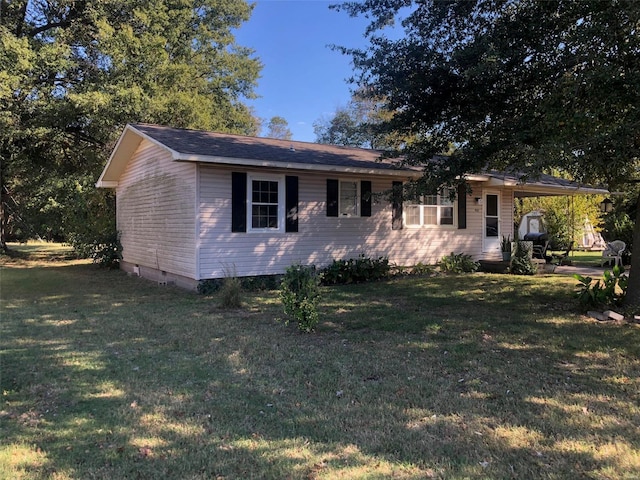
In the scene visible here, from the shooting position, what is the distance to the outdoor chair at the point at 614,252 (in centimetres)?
1393

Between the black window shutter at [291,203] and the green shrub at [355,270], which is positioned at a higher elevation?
the black window shutter at [291,203]

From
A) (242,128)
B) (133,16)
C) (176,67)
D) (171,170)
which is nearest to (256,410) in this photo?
(171,170)

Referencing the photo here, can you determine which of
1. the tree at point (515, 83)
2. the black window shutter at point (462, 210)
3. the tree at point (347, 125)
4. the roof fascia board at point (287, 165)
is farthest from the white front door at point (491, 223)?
the tree at point (347, 125)

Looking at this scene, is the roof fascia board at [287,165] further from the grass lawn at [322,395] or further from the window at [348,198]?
the grass lawn at [322,395]

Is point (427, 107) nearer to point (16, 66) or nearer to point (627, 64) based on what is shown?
point (627, 64)

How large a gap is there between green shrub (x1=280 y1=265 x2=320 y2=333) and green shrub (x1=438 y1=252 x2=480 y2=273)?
753 centimetres

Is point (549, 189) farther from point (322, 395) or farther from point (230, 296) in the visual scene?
point (322, 395)

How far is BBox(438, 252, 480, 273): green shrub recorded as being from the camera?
43.2ft

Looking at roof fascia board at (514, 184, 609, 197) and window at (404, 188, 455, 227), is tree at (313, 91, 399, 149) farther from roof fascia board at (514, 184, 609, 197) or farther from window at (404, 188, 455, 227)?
window at (404, 188, 455, 227)

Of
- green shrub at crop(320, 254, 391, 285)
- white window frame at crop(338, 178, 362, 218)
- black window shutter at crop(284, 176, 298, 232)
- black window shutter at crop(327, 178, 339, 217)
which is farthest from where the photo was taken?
white window frame at crop(338, 178, 362, 218)

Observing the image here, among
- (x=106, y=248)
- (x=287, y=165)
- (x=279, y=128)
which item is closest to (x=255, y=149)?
A: (x=287, y=165)

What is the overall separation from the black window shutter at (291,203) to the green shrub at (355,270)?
4.52 ft

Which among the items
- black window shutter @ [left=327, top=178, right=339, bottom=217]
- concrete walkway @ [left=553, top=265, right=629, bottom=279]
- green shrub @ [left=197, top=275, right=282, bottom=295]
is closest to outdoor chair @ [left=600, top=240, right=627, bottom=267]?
concrete walkway @ [left=553, top=265, right=629, bottom=279]

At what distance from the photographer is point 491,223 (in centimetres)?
1454
